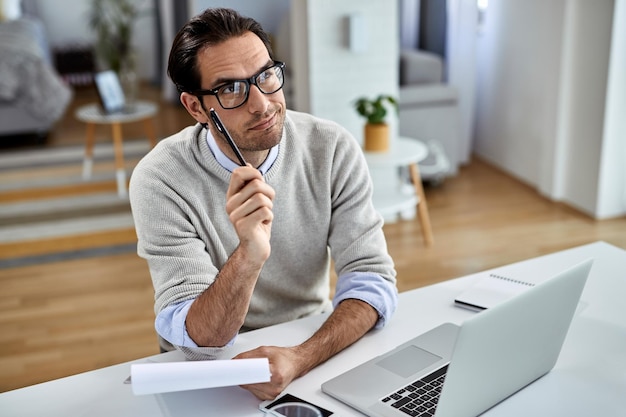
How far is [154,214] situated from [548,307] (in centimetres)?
73

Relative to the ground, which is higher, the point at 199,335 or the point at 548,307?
the point at 548,307

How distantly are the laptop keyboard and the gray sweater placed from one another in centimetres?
23

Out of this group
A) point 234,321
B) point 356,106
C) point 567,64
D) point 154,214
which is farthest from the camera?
point 567,64

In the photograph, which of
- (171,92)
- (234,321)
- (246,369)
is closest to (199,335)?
(234,321)

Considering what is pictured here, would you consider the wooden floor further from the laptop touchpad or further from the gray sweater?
the laptop touchpad

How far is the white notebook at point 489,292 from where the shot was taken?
1.44 metres

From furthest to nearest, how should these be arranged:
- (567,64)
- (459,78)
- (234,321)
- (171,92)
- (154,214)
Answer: (171,92) < (459,78) < (567,64) < (154,214) < (234,321)

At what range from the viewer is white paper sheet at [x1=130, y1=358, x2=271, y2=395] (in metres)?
1.03

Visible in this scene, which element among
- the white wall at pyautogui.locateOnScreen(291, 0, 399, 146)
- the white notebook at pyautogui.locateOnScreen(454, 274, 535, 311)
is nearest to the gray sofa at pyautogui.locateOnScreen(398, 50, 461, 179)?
the white wall at pyautogui.locateOnScreen(291, 0, 399, 146)

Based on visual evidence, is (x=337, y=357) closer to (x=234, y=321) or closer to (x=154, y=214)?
(x=234, y=321)

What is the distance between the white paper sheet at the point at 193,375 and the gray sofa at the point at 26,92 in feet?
15.0

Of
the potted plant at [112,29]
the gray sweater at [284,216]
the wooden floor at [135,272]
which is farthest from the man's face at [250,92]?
the potted plant at [112,29]

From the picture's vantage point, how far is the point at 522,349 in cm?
110

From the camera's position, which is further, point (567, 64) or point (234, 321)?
point (567, 64)
